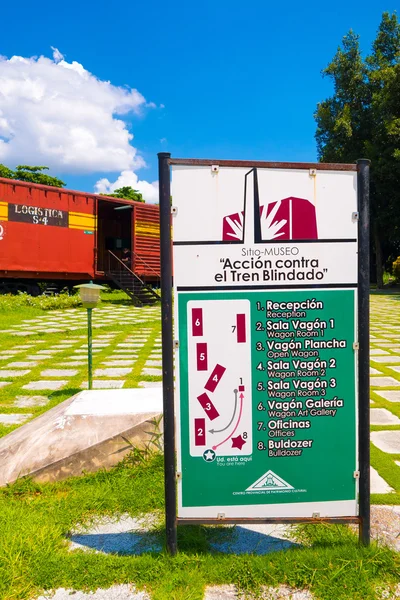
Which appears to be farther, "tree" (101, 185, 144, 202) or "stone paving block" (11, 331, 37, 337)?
"tree" (101, 185, 144, 202)

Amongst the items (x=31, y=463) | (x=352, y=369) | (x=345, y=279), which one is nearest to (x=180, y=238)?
(x=345, y=279)

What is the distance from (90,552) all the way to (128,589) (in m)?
0.35

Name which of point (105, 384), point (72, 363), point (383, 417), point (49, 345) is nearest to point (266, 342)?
point (383, 417)

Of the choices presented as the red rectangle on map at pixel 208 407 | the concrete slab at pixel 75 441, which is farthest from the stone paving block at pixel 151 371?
the red rectangle on map at pixel 208 407

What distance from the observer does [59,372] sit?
21.2ft

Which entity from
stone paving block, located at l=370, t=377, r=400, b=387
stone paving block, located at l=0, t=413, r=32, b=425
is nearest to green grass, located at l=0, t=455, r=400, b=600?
stone paving block, located at l=0, t=413, r=32, b=425

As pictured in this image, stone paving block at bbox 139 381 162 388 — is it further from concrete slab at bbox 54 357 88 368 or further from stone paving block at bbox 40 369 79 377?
concrete slab at bbox 54 357 88 368

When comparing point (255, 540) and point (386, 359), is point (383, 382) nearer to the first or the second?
point (386, 359)

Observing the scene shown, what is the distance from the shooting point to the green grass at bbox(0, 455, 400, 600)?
1989mm

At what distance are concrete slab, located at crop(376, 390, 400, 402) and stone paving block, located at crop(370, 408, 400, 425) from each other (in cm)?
45

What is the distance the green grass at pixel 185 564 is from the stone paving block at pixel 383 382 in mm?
3542

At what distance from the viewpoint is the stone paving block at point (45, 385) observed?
550 cm

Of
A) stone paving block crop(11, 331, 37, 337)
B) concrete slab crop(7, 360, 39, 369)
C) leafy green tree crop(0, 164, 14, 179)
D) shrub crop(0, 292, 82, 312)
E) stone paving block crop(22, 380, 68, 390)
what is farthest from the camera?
leafy green tree crop(0, 164, 14, 179)

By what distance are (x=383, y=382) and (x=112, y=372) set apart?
354 cm
